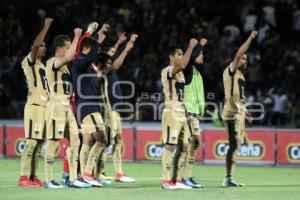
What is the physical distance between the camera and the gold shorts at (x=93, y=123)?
14.5m

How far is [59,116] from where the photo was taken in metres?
14.1

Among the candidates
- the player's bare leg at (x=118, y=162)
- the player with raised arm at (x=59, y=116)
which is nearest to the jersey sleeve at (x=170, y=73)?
the player with raised arm at (x=59, y=116)

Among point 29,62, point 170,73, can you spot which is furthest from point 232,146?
point 29,62

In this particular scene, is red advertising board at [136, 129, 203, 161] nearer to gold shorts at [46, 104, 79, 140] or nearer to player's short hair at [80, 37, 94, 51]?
player's short hair at [80, 37, 94, 51]

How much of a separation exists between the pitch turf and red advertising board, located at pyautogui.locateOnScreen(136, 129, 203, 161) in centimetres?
250

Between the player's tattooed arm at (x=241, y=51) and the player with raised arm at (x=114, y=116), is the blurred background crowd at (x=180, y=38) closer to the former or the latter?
the player with raised arm at (x=114, y=116)

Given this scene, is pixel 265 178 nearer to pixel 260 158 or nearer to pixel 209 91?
pixel 260 158

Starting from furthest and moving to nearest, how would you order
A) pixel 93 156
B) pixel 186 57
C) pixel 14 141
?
pixel 14 141, pixel 93 156, pixel 186 57

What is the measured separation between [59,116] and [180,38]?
1054 centimetres

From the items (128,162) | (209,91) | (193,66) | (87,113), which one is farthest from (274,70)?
(87,113)

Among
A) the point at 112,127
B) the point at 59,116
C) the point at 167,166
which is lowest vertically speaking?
the point at 167,166

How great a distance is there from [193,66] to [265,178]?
3214mm

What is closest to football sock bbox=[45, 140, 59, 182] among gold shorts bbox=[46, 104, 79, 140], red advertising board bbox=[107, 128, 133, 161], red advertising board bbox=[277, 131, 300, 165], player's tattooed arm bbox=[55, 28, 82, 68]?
gold shorts bbox=[46, 104, 79, 140]

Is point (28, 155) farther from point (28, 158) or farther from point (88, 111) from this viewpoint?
point (88, 111)
